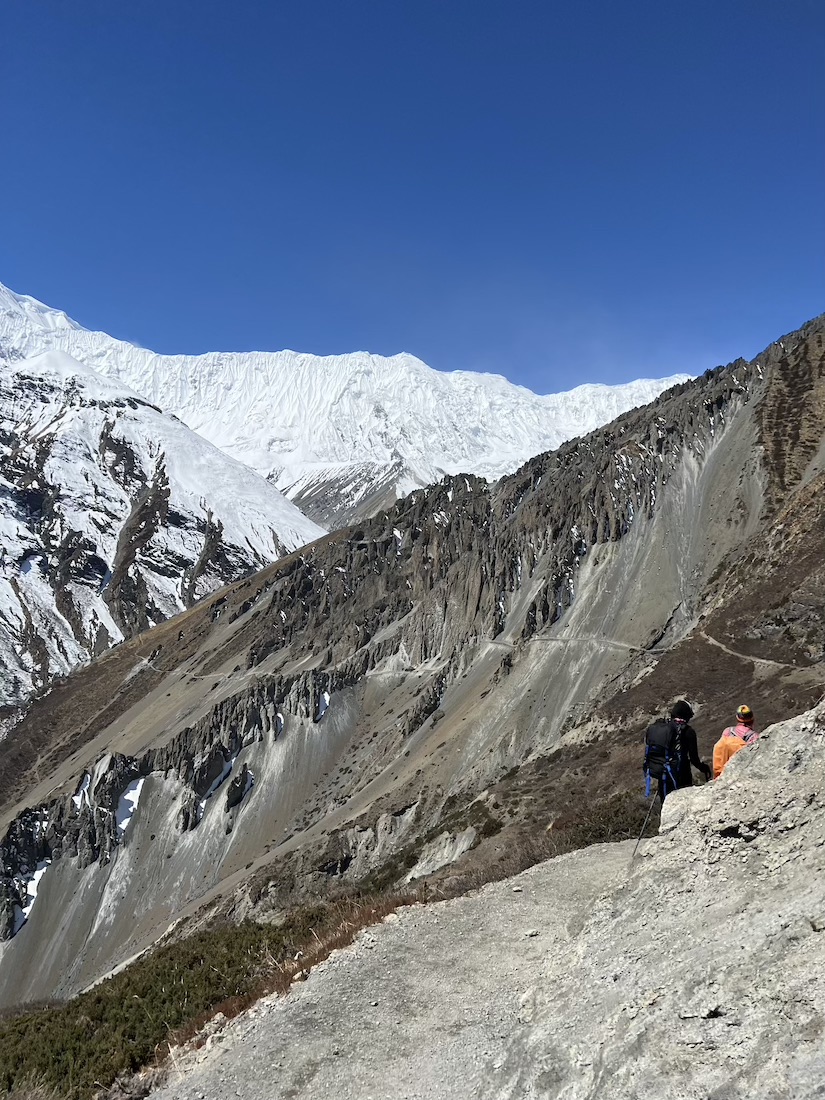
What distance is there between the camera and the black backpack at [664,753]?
534 inches

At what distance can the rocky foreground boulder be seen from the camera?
21.3ft

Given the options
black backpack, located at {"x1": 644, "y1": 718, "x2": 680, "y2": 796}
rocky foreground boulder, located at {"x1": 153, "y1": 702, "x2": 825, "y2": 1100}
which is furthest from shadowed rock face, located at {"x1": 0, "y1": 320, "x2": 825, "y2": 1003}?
rocky foreground boulder, located at {"x1": 153, "y1": 702, "x2": 825, "y2": 1100}

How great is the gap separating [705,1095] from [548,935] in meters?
5.93

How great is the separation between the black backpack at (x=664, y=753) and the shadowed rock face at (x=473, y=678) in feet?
46.6

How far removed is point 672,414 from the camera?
91.5 metres

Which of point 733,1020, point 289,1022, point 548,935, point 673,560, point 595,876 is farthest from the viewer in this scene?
point 673,560

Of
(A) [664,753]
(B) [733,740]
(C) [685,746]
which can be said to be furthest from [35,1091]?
(B) [733,740]

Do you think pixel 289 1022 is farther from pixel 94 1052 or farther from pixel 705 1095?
pixel 705 1095

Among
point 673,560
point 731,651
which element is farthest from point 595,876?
point 673,560

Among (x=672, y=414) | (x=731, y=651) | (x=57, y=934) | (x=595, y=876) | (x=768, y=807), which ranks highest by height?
(x=672, y=414)

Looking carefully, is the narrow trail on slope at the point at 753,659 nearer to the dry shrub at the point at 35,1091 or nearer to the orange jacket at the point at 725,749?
the orange jacket at the point at 725,749

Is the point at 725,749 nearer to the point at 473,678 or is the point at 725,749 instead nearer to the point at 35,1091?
the point at 35,1091

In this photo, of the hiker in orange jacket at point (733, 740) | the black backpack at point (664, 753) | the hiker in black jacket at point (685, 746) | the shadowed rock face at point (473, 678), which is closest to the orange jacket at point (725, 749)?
the hiker in orange jacket at point (733, 740)

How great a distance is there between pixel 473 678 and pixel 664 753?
61605 mm
